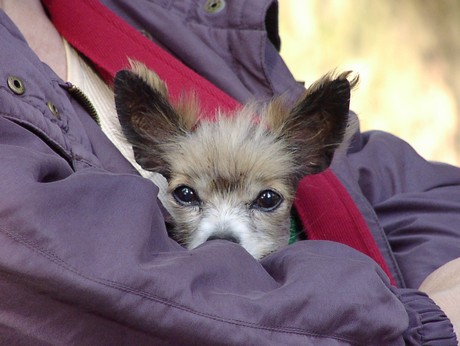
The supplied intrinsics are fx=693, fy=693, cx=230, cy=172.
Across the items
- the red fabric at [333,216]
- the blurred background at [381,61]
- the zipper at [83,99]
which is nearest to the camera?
the zipper at [83,99]

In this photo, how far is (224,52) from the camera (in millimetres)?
1963

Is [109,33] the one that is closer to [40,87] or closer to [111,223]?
[40,87]

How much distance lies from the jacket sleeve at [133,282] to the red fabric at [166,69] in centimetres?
56

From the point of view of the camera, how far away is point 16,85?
4.07 ft

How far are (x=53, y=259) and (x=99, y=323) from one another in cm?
12

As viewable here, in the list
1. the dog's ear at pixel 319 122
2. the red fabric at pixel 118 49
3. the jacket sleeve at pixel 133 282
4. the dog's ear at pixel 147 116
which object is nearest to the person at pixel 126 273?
the jacket sleeve at pixel 133 282

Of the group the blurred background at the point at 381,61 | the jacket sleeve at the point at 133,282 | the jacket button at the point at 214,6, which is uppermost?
the blurred background at the point at 381,61

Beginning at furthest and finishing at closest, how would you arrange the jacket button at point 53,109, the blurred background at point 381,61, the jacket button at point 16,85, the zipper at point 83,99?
1. the blurred background at point 381,61
2. the zipper at point 83,99
3. the jacket button at point 53,109
4. the jacket button at point 16,85

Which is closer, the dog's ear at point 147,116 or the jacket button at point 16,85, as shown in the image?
the jacket button at point 16,85

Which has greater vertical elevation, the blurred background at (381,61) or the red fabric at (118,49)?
the blurred background at (381,61)

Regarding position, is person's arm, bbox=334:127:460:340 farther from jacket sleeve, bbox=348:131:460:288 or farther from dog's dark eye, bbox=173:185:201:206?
dog's dark eye, bbox=173:185:201:206

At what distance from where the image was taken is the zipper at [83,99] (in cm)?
155

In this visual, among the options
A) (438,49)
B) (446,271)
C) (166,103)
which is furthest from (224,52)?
(438,49)

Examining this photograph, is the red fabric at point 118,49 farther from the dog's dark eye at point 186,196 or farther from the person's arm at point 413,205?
the person's arm at point 413,205
